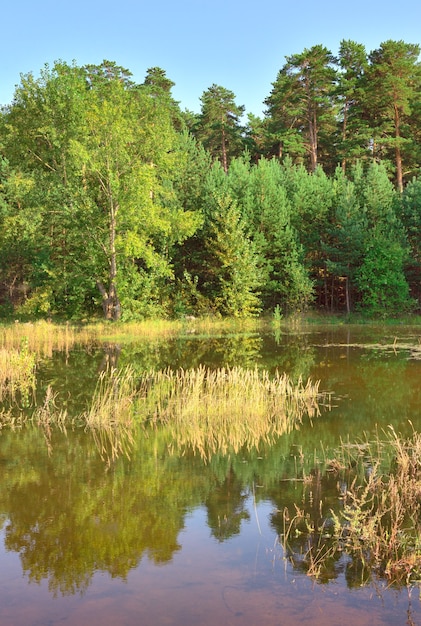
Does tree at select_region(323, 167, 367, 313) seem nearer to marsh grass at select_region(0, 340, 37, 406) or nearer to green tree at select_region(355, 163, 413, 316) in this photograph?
green tree at select_region(355, 163, 413, 316)

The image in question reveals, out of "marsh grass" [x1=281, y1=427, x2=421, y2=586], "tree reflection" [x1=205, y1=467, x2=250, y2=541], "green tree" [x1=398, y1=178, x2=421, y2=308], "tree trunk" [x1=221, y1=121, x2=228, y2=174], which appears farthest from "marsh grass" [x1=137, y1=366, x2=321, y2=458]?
"tree trunk" [x1=221, y1=121, x2=228, y2=174]

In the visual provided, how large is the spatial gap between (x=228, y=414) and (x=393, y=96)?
46024mm

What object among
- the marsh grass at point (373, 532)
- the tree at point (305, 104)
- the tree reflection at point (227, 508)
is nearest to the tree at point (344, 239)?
the tree at point (305, 104)

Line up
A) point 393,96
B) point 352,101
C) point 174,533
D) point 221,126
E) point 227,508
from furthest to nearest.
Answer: point 221,126 → point 352,101 → point 393,96 → point 227,508 → point 174,533

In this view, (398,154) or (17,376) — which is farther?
(398,154)

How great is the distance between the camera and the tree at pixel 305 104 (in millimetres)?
58219

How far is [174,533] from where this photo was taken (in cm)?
876

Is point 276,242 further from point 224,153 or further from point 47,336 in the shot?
point 224,153

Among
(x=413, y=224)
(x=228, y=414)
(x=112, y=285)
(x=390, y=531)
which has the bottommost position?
(x=390, y=531)

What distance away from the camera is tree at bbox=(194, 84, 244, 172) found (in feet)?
221

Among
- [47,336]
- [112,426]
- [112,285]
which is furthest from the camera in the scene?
[112,285]

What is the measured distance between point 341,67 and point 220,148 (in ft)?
52.1

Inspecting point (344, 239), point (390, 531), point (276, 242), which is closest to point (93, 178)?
point (276, 242)

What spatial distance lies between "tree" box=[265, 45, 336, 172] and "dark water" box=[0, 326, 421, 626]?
1885 inches
